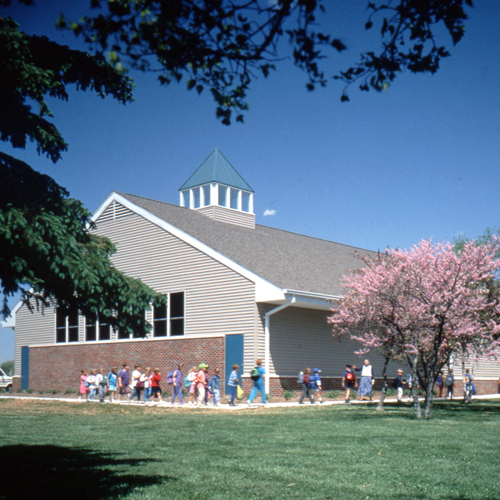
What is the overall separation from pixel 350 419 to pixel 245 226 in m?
17.6

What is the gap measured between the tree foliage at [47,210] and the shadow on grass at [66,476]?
73.9 inches

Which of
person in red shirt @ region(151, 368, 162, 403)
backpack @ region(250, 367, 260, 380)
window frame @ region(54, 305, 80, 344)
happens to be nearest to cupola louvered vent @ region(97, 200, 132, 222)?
window frame @ region(54, 305, 80, 344)

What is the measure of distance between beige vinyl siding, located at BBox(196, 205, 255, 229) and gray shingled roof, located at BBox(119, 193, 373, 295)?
48cm

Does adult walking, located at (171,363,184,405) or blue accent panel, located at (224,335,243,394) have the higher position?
blue accent panel, located at (224,335,243,394)

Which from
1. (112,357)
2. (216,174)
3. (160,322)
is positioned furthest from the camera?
(216,174)

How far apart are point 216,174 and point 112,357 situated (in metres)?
9.79

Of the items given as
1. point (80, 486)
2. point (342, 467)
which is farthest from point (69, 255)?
point (342, 467)

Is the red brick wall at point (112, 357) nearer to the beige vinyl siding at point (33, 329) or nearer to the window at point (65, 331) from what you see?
the window at point (65, 331)

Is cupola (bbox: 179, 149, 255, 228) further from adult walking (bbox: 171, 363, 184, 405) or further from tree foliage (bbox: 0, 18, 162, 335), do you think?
tree foliage (bbox: 0, 18, 162, 335)

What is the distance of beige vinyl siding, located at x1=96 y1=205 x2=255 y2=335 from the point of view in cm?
2370

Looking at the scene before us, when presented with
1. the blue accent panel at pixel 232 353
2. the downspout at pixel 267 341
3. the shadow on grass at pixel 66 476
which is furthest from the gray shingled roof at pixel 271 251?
the shadow on grass at pixel 66 476

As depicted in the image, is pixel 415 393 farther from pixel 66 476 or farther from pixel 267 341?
pixel 66 476

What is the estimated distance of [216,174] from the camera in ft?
102

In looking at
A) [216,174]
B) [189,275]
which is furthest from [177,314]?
[216,174]
